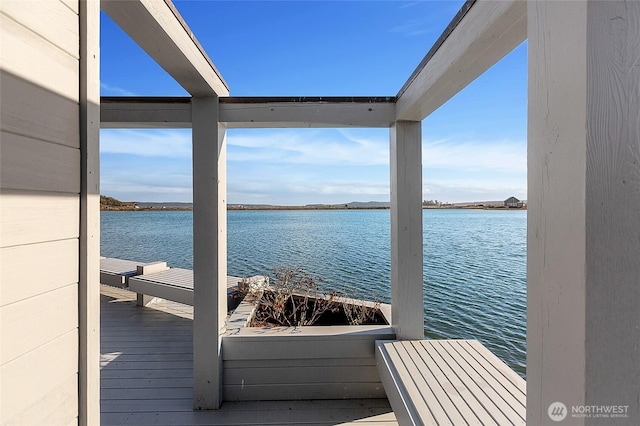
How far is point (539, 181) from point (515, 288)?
409 centimetres

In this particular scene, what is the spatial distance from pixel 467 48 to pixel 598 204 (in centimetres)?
85

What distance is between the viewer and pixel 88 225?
2.75 ft

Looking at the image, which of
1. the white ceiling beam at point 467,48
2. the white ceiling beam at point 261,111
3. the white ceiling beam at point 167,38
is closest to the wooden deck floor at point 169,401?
the white ceiling beam at point 261,111

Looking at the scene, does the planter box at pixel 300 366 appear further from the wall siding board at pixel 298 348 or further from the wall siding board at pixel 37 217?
the wall siding board at pixel 37 217

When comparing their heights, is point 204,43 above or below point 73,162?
above

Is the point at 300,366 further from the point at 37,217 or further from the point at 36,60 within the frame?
the point at 36,60

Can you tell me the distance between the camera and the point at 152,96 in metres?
2.13

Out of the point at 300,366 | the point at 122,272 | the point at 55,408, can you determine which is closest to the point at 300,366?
the point at 300,366

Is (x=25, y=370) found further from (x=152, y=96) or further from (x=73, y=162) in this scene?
(x=152, y=96)

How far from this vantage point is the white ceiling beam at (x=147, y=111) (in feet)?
6.90

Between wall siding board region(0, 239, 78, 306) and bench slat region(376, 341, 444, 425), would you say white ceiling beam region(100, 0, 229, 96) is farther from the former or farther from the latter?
bench slat region(376, 341, 444, 425)

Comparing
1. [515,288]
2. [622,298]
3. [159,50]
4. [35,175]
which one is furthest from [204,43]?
[515,288]

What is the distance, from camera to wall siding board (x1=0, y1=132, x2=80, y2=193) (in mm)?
642

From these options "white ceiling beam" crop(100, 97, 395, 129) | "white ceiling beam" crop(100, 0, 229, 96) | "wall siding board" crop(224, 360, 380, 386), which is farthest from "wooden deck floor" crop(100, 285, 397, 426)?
"white ceiling beam" crop(100, 0, 229, 96)
